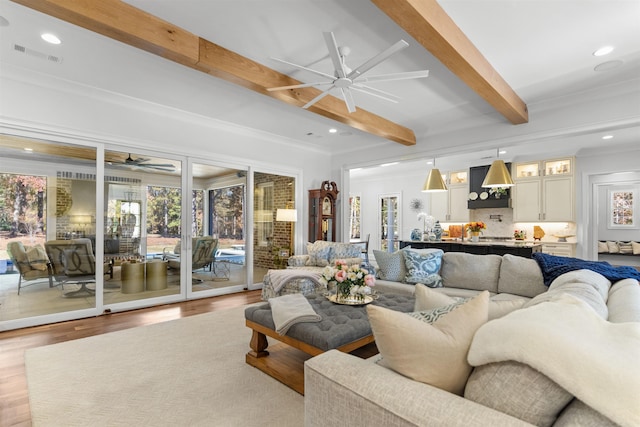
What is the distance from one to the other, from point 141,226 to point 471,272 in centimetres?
436

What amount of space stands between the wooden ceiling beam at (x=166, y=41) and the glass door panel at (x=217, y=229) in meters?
2.17

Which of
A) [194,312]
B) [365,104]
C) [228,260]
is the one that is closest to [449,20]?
[365,104]

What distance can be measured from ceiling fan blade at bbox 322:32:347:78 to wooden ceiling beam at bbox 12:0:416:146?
920mm

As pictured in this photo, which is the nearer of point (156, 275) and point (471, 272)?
point (471, 272)

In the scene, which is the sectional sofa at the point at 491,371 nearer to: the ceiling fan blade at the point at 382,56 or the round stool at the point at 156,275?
the ceiling fan blade at the point at 382,56

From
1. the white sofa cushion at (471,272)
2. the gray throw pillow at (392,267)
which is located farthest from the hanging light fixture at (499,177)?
the gray throw pillow at (392,267)

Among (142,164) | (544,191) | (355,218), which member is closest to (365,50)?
(142,164)

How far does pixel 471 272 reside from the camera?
3672mm

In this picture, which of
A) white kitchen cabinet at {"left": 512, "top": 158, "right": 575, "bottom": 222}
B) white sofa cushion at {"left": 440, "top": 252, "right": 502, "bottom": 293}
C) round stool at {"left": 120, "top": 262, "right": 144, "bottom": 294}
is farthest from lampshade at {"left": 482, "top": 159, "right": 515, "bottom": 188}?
round stool at {"left": 120, "top": 262, "right": 144, "bottom": 294}

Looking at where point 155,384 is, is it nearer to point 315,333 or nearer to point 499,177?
point 315,333

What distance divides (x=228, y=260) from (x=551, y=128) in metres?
5.07

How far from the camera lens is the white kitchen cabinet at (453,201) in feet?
27.1

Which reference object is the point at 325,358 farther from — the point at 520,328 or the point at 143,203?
the point at 143,203

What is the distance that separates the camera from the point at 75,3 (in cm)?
212
